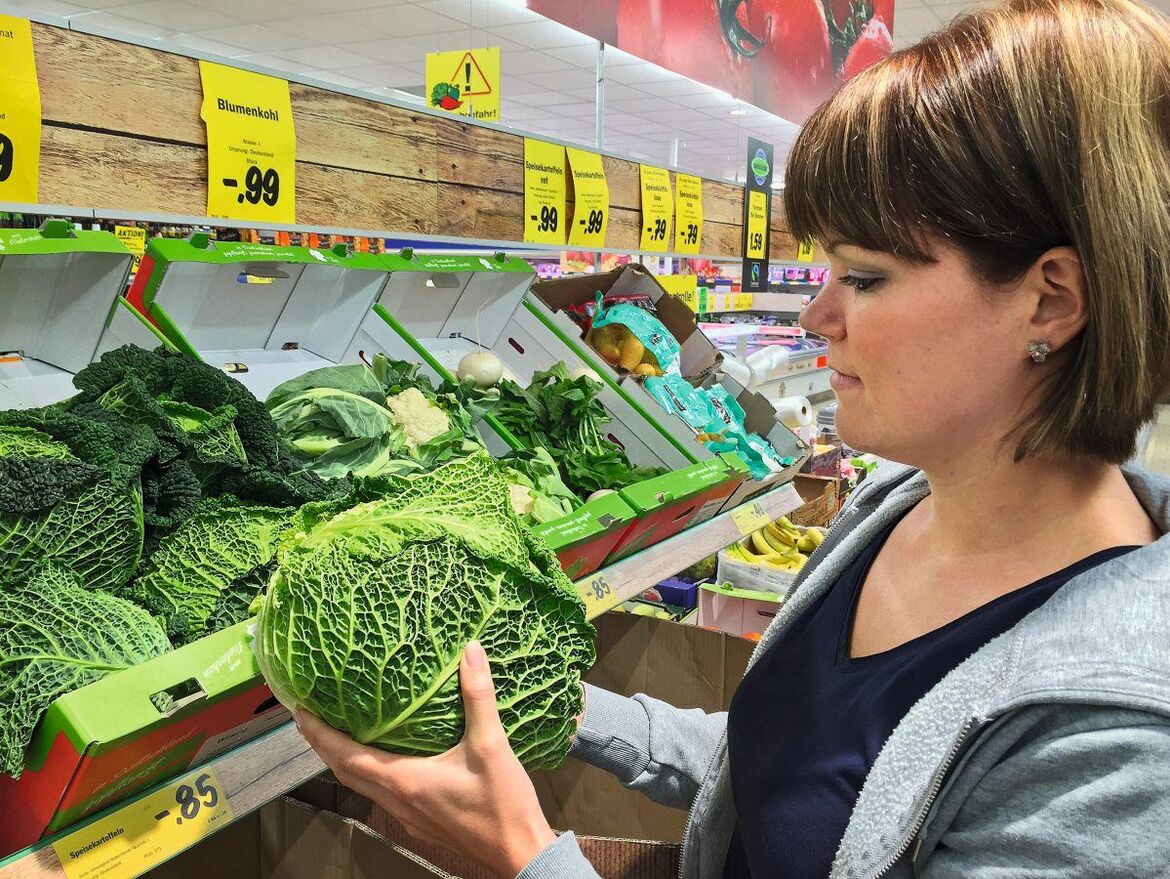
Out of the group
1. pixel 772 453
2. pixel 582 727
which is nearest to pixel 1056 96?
pixel 582 727

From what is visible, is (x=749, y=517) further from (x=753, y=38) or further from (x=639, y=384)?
(x=753, y=38)

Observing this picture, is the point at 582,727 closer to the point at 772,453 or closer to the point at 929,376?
the point at 929,376

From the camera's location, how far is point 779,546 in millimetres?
3355

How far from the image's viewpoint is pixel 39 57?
1.54 m

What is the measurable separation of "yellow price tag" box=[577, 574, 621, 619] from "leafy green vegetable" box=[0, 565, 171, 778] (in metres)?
0.79

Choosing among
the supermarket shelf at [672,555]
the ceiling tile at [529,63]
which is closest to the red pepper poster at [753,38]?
the supermarket shelf at [672,555]

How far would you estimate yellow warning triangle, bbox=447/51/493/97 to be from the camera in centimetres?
504

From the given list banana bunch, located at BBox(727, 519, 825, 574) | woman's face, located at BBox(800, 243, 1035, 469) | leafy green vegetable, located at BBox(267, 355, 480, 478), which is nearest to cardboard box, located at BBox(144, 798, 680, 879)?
leafy green vegetable, located at BBox(267, 355, 480, 478)

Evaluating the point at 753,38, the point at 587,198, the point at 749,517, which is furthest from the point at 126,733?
the point at 753,38

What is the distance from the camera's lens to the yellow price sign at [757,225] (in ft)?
14.0

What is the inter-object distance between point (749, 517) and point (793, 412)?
5.23 ft

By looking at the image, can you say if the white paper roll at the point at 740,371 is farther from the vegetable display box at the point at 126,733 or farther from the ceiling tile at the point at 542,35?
the ceiling tile at the point at 542,35

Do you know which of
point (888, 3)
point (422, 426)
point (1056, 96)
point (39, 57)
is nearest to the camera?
point (1056, 96)

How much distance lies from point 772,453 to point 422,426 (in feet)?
4.27
